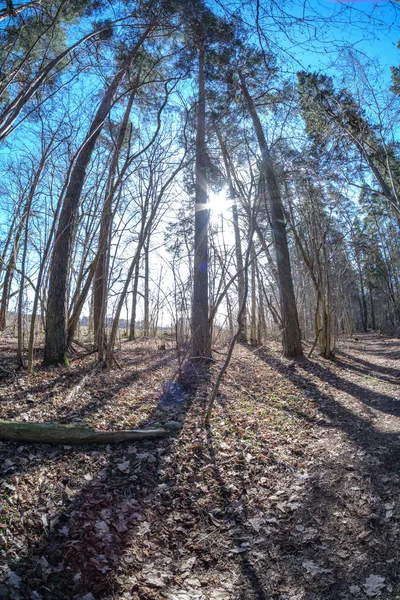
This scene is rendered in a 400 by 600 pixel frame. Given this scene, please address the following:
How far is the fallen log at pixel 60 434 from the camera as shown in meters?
3.78

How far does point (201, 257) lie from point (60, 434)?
6422 millimetres

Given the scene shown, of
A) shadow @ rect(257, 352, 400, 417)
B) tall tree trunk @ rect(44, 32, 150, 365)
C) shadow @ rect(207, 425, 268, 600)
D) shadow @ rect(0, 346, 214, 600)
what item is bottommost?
shadow @ rect(207, 425, 268, 600)

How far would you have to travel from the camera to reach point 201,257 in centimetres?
938

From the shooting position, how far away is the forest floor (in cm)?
236

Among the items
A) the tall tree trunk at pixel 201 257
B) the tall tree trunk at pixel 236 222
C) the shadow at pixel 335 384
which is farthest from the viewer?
the tall tree trunk at pixel 201 257

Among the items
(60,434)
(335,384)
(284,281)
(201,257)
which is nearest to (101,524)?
(60,434)

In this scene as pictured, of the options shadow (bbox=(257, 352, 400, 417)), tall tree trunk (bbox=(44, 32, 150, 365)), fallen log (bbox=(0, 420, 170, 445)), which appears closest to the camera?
fallen log (bbox=(0, 420, 170, 445))

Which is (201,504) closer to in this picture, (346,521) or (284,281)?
(346,521)

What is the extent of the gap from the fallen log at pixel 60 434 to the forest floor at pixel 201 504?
0.11m

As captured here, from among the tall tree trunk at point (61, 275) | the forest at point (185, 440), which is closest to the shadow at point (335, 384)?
the forest at point (185, 440)

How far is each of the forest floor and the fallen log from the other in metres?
0.11

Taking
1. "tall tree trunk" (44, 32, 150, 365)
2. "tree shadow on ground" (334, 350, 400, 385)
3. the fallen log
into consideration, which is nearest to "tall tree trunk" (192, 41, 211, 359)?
"tall tree trunk" (44, 32, 150, 365)

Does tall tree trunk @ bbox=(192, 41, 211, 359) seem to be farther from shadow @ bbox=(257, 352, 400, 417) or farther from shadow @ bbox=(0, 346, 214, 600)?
shadow @ bbox=(0, 346, 214, 600)

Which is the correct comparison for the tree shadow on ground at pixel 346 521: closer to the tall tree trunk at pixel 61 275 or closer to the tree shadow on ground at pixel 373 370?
the tree shadow on ground at pixel 373 370
